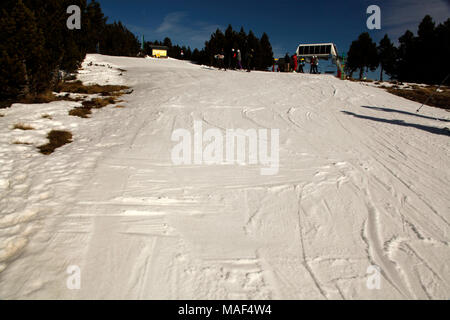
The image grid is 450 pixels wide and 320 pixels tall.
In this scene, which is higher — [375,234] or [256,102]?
[256,102]

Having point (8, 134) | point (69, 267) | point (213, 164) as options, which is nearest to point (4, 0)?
point (8, 134)

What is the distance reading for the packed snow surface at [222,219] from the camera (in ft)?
6.54

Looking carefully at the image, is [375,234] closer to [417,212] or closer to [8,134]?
[417,212]

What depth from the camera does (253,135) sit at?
18.3 ft

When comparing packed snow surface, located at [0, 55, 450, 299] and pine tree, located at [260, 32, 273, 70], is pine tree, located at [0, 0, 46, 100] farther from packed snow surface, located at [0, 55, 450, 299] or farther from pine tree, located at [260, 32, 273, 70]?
pine tree, located at [260, 32, 273, 70]

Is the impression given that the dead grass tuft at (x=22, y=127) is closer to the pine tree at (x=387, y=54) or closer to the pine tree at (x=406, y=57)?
the pine tree at (x=406, y=57)

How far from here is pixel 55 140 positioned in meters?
4.95

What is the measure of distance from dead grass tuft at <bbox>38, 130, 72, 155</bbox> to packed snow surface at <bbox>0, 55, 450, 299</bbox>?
0.59 feet

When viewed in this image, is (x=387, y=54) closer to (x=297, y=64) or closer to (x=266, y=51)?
(x=266, y=51)
